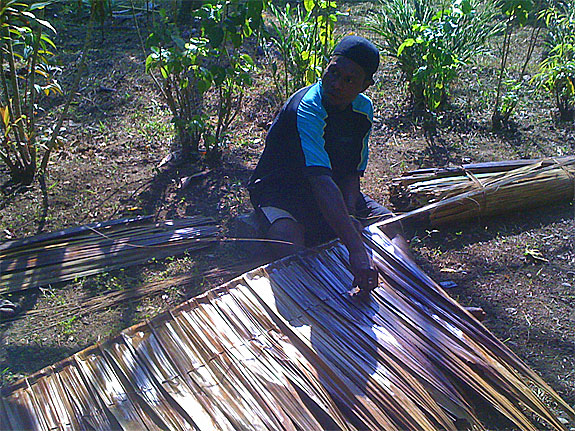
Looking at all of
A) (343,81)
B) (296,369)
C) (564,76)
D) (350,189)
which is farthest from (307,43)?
(296,369)

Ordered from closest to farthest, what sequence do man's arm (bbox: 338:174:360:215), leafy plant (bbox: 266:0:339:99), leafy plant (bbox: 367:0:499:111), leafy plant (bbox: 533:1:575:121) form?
man's arm (bbox: 338:174:360:215)
leafy plant (bbox: 266:0:339:99)
leafy plant (bbox: 367:0:499:111)
leafy plant (bbox: 533:1:575:121)

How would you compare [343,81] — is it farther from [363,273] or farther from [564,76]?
[564,76]

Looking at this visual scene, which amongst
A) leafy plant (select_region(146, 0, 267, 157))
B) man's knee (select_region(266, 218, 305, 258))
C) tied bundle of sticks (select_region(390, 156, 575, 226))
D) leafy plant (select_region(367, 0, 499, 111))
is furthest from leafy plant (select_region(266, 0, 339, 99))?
man's knee (select_region(266, 218, 305, 258))

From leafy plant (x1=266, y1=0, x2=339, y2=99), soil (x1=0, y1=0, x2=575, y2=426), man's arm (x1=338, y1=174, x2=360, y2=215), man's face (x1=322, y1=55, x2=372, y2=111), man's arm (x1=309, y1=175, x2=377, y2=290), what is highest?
man's face (x1=322, y1=55, x2=372, y2=111)

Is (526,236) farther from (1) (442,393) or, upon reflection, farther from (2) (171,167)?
(2) (171,167)

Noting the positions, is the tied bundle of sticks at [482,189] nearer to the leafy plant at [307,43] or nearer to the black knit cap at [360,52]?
the black knit cap at [360,52]

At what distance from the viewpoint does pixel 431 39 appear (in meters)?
4.48

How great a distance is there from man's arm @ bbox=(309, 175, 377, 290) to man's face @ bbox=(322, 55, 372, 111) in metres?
0.43

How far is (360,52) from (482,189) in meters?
1.43

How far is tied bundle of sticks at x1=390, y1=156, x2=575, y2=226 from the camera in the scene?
3.45 meters

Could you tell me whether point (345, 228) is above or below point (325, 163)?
below

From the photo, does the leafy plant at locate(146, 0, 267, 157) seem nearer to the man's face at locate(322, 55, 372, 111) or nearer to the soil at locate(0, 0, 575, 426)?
the soil at locate(0, 0, 575, 426)

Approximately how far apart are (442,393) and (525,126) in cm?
358

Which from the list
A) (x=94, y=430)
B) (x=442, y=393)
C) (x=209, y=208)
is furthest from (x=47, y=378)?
(x=209, y=208)
